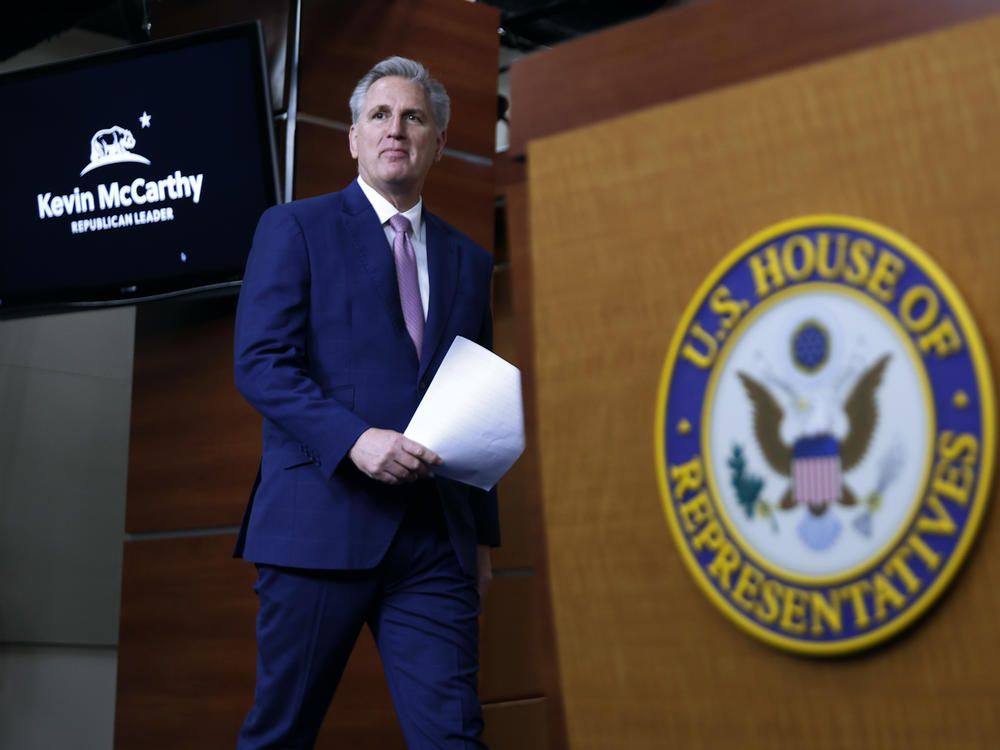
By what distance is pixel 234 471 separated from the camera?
3.29 meters

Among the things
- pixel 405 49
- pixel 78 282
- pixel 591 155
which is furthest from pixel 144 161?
pixel 591 155

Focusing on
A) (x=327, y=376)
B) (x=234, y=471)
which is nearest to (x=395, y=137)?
(x=327, y=376)

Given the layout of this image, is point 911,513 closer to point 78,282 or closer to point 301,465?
point 301,465

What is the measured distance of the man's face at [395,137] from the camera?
6.55 ft

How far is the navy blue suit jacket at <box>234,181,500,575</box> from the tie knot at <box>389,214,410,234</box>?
0.05 m

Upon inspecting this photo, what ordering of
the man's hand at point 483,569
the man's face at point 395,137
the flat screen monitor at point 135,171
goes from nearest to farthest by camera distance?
the man's face at point 395,137 < the man's hand at point 483,569 < the flat screen monitor at point 135,171

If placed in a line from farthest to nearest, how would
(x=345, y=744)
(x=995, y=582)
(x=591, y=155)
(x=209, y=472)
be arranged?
1. (x=209, y=472)
2. (x=345, y=744)
3. (x=591, y=155)
4. (x=995, y=582)

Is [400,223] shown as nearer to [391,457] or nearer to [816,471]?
[391,457]

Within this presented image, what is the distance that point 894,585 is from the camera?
2.56 feet

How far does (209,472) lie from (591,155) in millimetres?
2548

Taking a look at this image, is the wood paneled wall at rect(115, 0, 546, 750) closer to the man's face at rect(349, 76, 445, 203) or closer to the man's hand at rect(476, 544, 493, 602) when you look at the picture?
the man's hand at rect(476, 544, 493, 602)

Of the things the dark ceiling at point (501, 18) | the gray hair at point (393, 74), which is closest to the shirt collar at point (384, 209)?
the gray hair at point (393, 74)

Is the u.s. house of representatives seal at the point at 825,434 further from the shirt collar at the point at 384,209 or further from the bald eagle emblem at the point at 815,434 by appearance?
the shirt collar at the point at 384,209

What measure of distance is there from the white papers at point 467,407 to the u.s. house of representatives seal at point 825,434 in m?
0.80
